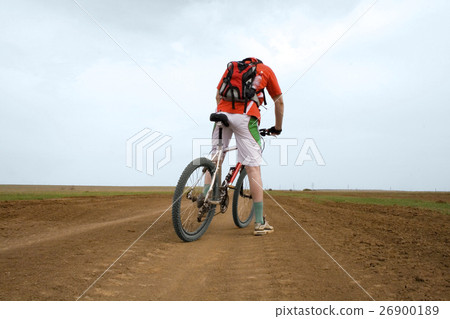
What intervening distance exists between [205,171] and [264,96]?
128 cm

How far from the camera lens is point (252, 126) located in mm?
4512

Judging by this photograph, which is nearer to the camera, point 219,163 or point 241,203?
point 219,163

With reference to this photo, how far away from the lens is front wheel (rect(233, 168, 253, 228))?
509 cm

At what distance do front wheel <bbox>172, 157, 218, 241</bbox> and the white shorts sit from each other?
0.45m

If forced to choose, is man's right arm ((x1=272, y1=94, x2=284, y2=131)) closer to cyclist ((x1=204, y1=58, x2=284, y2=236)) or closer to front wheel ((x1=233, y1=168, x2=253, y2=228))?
cyclist ((x1=204, y1=58, x2=284, y2=236))

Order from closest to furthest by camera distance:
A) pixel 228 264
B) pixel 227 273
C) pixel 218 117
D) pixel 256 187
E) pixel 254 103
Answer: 1. pixel 227 273
2. pixel 228 264
3. pixel 218 117
4. pixel 254 103
5. pixel 256 187

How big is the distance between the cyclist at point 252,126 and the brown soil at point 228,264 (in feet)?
2.07

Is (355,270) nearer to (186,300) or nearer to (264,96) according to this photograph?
(186,300)

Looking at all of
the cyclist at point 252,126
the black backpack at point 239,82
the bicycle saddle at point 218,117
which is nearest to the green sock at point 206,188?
the cyclist at point 252,126

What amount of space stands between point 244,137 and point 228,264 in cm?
191

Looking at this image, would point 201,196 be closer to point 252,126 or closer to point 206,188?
point 206,188

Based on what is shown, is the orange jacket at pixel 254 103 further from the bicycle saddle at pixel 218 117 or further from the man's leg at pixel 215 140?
the man's leg at pixel 215 140

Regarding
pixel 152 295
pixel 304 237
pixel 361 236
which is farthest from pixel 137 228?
pixel 361 236

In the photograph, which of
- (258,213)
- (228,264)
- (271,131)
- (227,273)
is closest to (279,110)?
(271,131)
